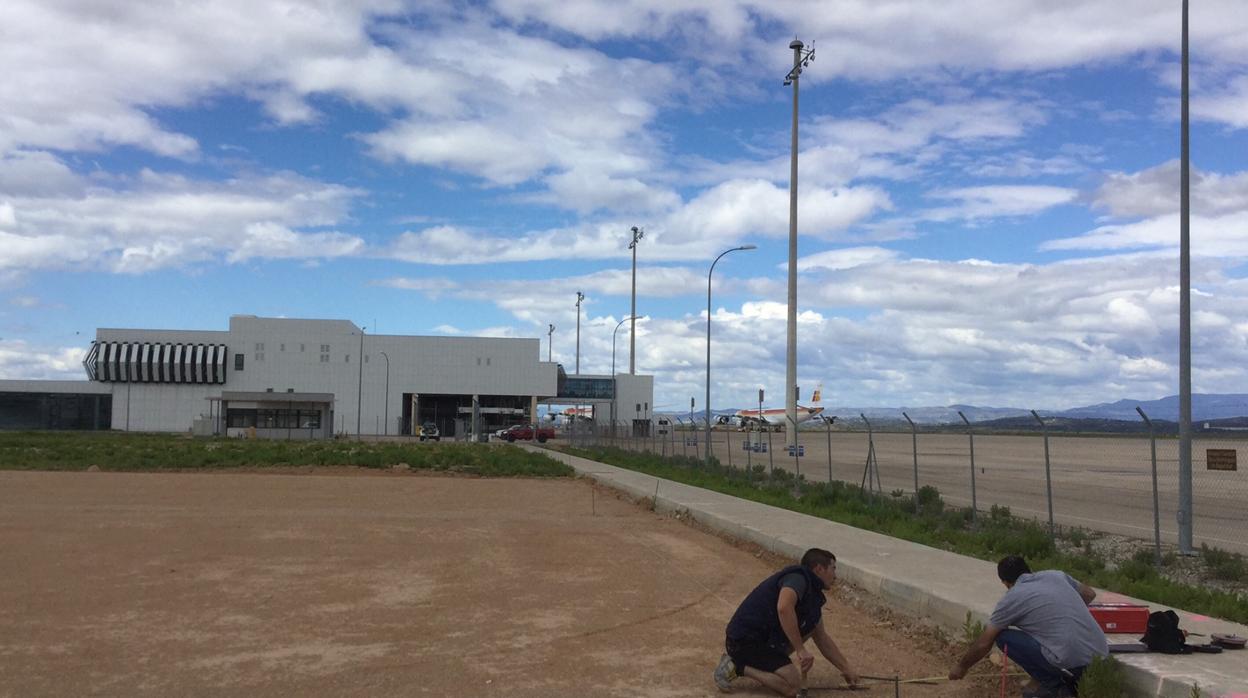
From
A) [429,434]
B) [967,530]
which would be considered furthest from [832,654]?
[429,434]

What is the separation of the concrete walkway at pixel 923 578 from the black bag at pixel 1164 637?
0.07 meters

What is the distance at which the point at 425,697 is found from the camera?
23.8 ft

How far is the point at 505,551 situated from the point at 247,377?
80.3 metres

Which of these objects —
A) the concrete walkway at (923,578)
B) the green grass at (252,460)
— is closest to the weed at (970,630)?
the concrete walkway at (923,578)

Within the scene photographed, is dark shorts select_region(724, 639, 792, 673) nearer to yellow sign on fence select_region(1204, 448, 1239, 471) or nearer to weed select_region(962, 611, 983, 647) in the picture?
weed select_region(962, 611, 983, 647)

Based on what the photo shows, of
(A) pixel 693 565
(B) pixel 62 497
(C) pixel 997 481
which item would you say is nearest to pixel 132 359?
(B) pixel 62 497

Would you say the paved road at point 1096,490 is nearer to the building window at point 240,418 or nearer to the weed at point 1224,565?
the weed at point 1224,565

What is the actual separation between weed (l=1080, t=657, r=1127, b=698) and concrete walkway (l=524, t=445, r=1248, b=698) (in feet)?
0.62

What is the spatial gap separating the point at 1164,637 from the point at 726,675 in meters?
3.24

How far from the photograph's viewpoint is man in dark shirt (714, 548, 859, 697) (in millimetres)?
7395

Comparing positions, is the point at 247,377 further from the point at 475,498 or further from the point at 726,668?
the point at 726,668

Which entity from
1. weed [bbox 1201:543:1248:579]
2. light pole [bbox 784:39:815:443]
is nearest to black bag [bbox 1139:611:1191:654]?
weed [bbox 1201:543:1248:579]

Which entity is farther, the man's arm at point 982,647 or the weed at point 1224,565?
the weed at point 1224,565

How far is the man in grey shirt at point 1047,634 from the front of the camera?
6988 mm
